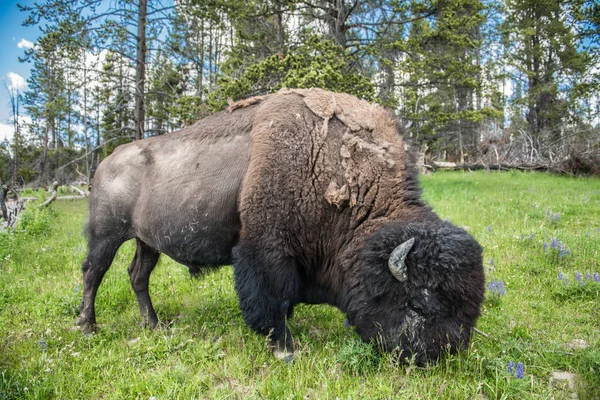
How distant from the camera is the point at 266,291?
3320 mm

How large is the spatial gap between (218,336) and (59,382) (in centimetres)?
147

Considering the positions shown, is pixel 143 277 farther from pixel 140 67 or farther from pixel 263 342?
pixel 140 67

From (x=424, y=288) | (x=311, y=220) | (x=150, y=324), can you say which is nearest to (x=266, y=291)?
(x=311, y=220)

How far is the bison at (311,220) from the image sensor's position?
9.47ft

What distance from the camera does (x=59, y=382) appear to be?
113 inches

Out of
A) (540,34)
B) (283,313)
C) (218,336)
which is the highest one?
(540,34)

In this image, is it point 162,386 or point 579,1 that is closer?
point 162,386

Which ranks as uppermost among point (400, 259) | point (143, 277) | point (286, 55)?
point (286, 55)

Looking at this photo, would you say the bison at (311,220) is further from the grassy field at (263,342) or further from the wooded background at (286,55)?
the wooded background at (286,55)

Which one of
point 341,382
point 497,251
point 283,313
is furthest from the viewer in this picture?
point 497,251

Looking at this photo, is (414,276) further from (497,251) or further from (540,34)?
(540,34)

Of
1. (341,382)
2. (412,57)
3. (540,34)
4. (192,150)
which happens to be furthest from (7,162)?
(540,34)

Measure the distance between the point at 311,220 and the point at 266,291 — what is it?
76cm

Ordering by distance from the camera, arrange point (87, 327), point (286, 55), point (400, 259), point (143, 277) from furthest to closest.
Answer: point (286, 55) → point (143, 277) → point (87, 327) → point (400, 259)
